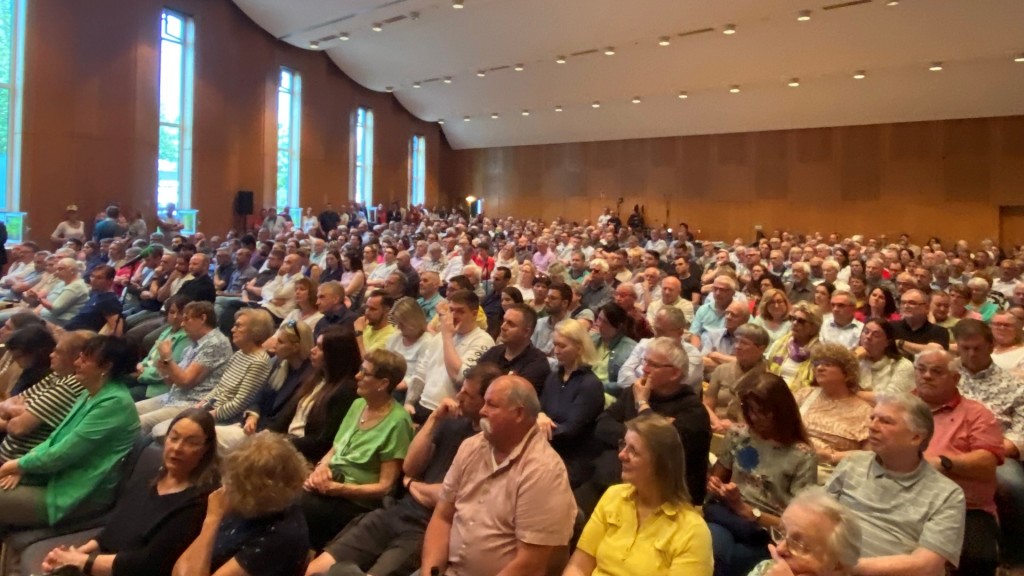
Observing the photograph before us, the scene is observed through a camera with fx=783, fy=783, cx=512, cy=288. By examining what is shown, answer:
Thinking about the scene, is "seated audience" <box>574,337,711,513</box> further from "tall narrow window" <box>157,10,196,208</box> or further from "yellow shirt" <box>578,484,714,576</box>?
"tall narrow window" <box>157,10,196,208</box>

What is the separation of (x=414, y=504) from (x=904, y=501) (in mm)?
1742

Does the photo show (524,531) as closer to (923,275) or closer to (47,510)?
(47,510)

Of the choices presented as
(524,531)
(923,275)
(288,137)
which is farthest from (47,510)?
(288,137)

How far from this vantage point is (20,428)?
3.44 meters


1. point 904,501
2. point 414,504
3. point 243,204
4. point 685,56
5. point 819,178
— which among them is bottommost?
point 414,504

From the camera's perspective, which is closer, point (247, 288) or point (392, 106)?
point (247, 288)

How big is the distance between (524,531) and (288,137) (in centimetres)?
1654

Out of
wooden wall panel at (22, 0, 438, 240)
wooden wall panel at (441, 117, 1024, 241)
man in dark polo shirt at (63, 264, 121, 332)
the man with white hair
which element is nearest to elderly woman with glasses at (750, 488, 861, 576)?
the man with white hair

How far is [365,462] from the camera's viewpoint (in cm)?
327

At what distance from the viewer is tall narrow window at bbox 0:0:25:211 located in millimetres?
11562

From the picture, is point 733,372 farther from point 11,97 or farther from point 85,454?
point 11,97

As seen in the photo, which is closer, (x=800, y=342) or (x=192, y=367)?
(x=800, y=342)

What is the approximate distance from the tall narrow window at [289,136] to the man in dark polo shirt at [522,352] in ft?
48.1

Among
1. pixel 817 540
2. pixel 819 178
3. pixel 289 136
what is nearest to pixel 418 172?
pixel 289 136
